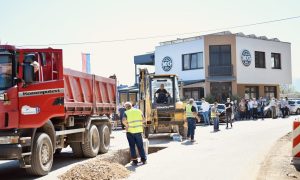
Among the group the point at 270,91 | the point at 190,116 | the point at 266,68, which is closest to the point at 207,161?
the point at 190,116

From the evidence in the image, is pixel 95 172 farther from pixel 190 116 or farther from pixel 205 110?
pixel 205 110

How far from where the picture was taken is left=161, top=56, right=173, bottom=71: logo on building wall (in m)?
45.9

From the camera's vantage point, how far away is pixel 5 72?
1046 cm

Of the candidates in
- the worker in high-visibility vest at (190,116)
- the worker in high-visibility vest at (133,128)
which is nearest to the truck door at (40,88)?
the worker in high-visibility vest at (133,128)

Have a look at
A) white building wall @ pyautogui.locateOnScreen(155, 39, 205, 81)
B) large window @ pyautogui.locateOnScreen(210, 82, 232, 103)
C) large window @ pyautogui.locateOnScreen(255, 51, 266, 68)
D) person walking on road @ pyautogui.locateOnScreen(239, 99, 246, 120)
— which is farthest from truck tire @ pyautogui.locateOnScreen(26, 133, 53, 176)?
large window @ pyautogui.locateOnScreen(255, 51, 266, 68)

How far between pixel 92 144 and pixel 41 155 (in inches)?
134

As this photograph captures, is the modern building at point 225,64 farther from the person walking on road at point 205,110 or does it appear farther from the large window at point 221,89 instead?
the person walking on road at point 205,110

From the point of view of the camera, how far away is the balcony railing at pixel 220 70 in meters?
41.8

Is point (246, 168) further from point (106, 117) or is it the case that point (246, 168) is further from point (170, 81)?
point (170, 81)

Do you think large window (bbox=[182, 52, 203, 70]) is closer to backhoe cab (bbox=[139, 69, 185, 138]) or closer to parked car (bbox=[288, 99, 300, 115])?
parked car (bbox=[288, 99, 300, 115])

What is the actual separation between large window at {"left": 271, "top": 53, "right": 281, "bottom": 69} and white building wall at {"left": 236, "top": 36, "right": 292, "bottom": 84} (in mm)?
343

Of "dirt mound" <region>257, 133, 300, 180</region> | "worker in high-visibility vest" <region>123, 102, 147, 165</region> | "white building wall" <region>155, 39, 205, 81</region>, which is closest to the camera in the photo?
"dirt mound" <region>257, 133, 300, 180</region>

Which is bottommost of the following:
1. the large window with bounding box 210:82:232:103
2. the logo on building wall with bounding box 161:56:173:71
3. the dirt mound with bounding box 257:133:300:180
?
the dirt mound with bounding box 257:133:300:180

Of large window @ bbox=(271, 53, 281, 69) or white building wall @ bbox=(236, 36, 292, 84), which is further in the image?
large window @ bbox=(271, 53, 281, 69)
